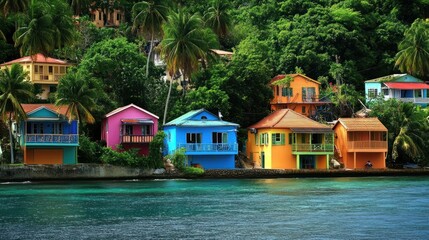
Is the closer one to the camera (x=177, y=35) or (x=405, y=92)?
(x=177, y=35)

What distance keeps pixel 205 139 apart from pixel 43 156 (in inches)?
545

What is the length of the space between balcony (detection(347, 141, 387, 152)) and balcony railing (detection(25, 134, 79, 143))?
24.0m

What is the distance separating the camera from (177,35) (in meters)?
81.1

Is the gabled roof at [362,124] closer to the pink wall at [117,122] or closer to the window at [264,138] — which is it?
the window at [264,138]

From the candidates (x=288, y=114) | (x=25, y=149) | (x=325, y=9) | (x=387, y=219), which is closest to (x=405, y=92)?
(x=325, y=9)

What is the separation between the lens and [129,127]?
7869cm

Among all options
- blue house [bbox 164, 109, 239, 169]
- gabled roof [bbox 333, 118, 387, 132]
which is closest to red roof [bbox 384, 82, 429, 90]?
gabled roof [bbox 333, 118, 387, 132]

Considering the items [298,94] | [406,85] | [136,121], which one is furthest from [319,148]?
[406,85]

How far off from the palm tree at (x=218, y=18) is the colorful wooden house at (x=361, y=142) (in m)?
20.5

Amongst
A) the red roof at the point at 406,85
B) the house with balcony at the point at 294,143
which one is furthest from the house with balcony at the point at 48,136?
the red roof at the point at 406,85

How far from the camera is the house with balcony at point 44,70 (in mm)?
88062

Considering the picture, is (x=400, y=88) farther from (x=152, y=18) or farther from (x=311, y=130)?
(x=152, y=18)

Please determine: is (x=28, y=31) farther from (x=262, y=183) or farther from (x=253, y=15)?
(x=253, y=15)

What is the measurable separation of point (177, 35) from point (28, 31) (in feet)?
42.9
